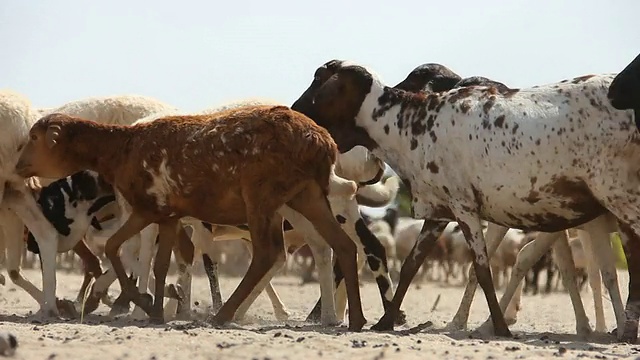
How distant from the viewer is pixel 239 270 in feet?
122

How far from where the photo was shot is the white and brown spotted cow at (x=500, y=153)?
36.4 ft

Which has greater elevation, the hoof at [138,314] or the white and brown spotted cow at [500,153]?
the white and brown spotted cow at [500,153]

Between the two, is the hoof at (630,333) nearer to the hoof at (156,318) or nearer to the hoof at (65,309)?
the hoof at (156,318)

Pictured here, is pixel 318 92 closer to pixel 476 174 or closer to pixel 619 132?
pixel 476 174

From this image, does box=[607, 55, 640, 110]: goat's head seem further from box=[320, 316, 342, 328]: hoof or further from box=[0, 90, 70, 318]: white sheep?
box=[0, 90, 70, 318]: white sheep

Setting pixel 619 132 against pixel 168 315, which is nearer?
pixel 619 132

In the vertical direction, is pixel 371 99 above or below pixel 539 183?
above

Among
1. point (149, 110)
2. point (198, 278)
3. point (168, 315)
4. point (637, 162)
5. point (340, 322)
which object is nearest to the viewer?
point (637, 162)

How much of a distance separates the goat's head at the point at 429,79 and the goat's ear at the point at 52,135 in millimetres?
3678

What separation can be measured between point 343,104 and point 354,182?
1.48 metres

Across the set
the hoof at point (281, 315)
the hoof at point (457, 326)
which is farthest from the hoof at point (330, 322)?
the hoof at point (281, 315)

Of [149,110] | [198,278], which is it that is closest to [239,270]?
[198,278]

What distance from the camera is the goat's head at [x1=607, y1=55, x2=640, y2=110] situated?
424 inches

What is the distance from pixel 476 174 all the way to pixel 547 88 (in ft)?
3.28
